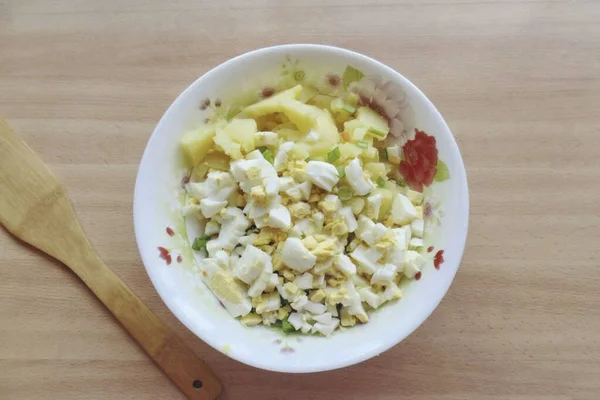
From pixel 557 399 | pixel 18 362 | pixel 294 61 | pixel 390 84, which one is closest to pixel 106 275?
pixel 18 362

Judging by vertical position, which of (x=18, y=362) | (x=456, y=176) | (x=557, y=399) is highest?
(x=456, y=176)

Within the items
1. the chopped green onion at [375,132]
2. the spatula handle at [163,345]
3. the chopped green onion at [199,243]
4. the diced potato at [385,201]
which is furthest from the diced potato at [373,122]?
the spatula handle at [163,345]

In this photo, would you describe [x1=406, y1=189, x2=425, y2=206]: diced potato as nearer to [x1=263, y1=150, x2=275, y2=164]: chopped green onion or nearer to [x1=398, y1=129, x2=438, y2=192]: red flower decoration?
[x1=398, y1=129, x2=438, y2=192]: red flower decoration

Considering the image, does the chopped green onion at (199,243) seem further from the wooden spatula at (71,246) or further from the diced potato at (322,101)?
the diced potato at (322,101)

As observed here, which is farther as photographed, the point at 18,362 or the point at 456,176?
the point at 18,362

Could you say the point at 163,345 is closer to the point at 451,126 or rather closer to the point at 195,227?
the point at 195,227

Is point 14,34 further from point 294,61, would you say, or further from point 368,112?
point 368,112

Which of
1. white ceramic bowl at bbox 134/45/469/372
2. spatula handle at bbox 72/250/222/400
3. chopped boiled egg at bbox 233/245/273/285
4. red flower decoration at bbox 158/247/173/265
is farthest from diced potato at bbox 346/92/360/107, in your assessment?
spatula handle at bbox 72/250/222/400
